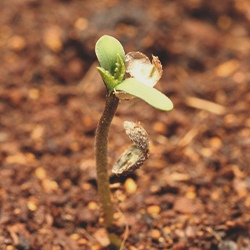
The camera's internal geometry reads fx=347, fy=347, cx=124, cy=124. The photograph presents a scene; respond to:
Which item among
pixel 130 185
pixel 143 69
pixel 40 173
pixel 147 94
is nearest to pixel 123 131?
pixel 130 185

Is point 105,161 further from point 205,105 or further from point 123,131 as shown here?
point 205,105

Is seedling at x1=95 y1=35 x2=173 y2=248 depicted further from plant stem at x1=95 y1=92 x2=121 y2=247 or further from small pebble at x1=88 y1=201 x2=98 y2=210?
small pebble at x1=88 y1=201 x2=98 y2=210

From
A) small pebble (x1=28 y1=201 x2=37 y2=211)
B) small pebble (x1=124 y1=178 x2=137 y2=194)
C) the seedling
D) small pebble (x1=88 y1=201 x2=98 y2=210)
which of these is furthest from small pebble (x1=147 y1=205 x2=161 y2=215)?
small pebble (x1=28 y1=201 x2=37 y2=211)

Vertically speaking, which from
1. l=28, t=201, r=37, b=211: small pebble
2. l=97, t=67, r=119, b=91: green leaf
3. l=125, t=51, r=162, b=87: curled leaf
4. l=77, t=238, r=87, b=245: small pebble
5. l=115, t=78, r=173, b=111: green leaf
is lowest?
l=77, t=238, r=87, b=245: small pebble

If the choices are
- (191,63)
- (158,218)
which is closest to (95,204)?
(158,218)

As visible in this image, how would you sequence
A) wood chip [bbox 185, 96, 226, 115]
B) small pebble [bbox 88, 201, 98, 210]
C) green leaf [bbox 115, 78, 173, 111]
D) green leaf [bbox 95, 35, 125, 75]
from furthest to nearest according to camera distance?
wood chip [bbox 185, 96, 226, 115] → small pebble [bbox 88, 201, 98, 210] → green leaf [bbox 95, 35, 125, 75] → green leaf [bbox 115, 78, 173, 111]

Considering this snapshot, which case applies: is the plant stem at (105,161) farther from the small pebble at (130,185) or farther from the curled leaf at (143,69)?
the small pebble at (130,185)
